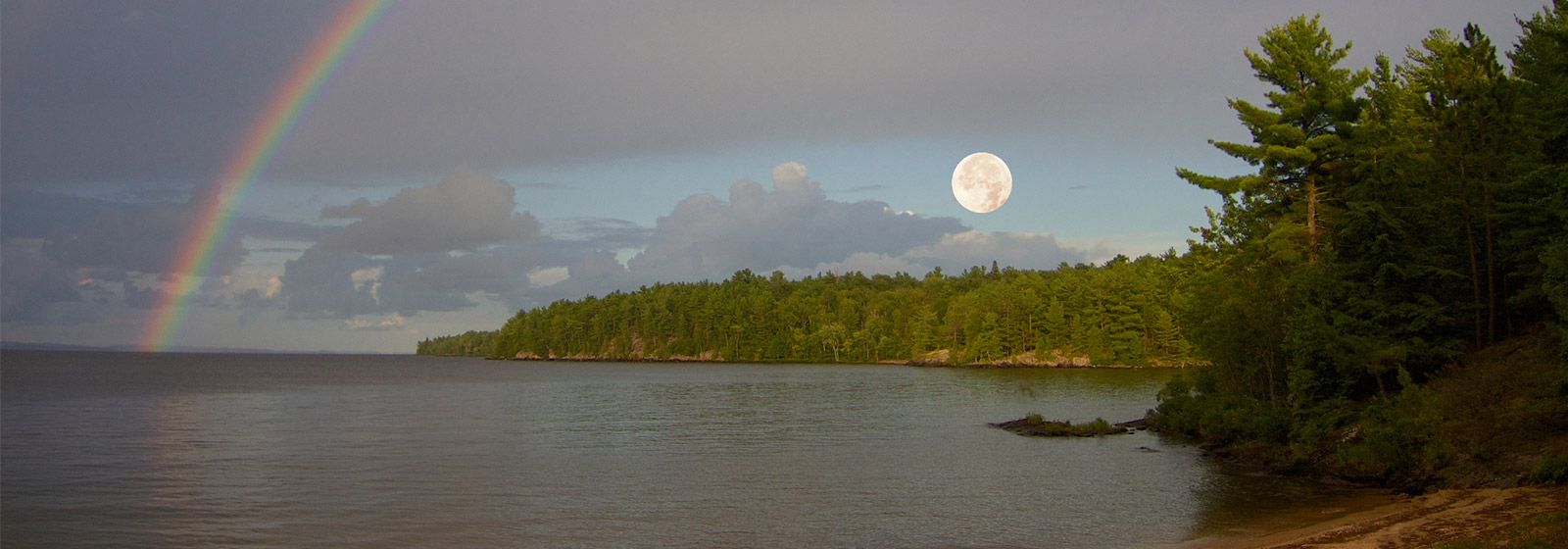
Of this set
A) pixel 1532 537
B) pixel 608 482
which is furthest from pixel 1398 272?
pixel 608 482

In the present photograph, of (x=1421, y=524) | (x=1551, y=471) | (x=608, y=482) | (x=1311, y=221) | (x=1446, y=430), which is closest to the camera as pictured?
(x=1421, y=524)

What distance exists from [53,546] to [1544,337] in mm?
47317

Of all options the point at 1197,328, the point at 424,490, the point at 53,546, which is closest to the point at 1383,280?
the point at 1197,328

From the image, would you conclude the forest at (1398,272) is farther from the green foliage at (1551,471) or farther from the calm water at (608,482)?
the calm water at (608,482)

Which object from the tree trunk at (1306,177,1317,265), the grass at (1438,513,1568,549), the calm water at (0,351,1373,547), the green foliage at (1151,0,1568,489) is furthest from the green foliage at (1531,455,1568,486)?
the tree trunk at (1306,177,1317,265)

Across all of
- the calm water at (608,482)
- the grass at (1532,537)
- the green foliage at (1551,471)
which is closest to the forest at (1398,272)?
the green foliage at (1551,471)

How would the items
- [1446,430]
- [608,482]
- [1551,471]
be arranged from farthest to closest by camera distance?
[608,482] < [1446,430] < [1551,471]

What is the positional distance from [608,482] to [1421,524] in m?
26.7

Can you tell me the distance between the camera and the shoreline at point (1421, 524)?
66.3 ft

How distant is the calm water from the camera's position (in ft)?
88.8

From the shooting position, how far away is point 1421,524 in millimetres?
21938

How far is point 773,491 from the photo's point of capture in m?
34.3

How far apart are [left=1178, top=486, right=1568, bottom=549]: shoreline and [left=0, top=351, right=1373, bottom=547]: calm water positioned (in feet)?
6.74

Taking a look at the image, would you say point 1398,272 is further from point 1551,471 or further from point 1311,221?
point 1551,471
